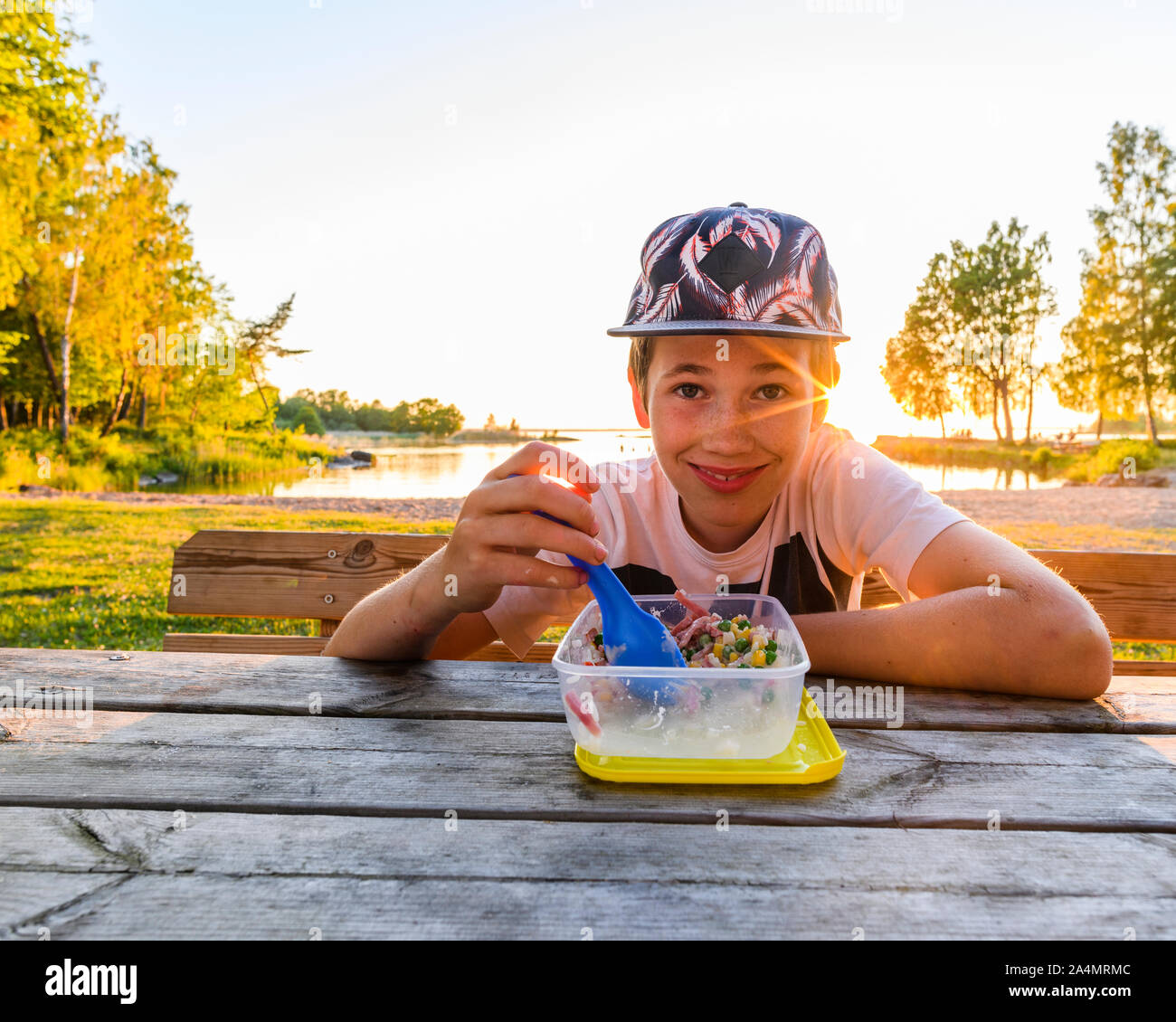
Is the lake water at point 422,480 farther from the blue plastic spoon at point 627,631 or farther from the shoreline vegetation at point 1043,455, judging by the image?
the blue plastic spoon at point 627,631

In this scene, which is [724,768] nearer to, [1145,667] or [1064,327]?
[1145,667]

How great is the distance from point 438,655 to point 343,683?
1.70 ft

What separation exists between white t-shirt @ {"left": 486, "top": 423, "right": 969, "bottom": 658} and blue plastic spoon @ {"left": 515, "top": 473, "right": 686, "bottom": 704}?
2.21 ft

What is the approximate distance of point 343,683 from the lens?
149 centimetres

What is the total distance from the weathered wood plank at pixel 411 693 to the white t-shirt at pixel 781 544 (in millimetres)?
379

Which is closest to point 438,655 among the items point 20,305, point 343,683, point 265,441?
point 343,683

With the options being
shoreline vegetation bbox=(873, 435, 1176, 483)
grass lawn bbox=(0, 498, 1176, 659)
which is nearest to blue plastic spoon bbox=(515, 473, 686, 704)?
grass lawn bbox=(0, 498, 1176, 659)

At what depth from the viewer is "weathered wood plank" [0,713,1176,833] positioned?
98 centimetres

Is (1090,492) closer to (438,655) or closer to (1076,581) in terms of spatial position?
(1076,581)

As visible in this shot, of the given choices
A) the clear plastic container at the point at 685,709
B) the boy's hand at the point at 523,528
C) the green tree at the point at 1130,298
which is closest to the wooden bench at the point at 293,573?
the boy's hand at the point at 523,528

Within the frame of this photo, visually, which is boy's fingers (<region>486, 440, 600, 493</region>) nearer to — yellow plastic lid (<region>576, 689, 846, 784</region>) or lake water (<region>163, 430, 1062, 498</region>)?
yellow plastic lid (<region>576, 689, 846, 784</region>)

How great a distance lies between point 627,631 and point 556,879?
0.42 metres

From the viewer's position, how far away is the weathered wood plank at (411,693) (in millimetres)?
1332
